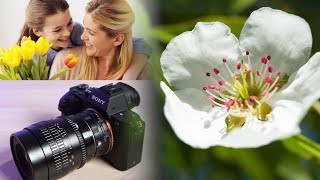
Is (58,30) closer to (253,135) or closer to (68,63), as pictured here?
(68,63)

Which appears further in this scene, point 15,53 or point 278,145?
point 15,53

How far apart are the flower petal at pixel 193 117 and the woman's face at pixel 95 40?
19 centimetres

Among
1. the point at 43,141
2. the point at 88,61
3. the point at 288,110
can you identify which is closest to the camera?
the point at 288,110

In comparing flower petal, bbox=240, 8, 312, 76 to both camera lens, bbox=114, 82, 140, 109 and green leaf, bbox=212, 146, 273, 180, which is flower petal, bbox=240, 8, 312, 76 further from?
camera lens, bbox=114, 82, 140, 109

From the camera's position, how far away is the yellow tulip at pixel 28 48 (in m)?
0.54

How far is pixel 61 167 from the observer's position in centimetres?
44

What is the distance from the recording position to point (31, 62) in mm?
540

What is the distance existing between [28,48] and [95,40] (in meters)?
0.08

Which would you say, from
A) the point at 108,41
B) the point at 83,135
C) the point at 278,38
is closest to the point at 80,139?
the point at 83,135

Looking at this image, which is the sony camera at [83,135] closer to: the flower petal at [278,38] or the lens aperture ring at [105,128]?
the lens aperture ring at [105,128]

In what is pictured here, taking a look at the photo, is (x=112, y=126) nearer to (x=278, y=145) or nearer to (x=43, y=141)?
(x=43, y=141)

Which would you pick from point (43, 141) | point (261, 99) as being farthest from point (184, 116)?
point (43, 141)

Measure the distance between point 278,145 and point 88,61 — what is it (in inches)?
10.4

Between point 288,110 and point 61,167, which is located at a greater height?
point 288,110
